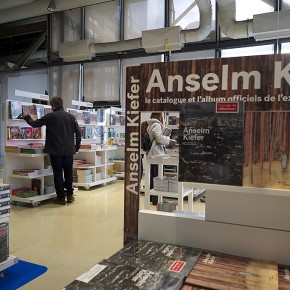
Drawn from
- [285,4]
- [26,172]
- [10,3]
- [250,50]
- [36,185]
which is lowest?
[36,185]

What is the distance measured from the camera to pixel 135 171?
181 centimetres

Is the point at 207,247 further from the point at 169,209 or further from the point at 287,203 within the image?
the point at 169,209

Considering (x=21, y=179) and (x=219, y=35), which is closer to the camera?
(x=21, y=179)

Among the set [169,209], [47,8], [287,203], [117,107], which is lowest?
[169,209]

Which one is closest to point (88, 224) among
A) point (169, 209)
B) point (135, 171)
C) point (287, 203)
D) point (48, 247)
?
point (48, 247)

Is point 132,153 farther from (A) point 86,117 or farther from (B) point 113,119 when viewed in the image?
(B) point 113,119

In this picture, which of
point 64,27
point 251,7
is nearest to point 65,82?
point 64,27

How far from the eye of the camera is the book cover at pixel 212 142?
1.53 metres

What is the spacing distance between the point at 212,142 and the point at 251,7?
20.4ft

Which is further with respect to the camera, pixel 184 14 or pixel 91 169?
pixel 184 14

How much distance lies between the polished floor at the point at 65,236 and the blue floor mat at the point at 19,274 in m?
0.07

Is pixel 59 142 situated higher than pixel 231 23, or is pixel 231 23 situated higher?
pixel 231 23

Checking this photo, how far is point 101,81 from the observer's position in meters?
8.64

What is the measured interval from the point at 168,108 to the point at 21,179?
4.39m
